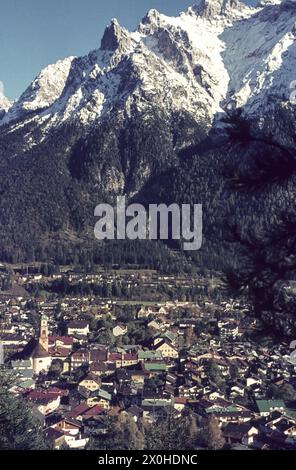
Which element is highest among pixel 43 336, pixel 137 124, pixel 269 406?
pixel 137 124

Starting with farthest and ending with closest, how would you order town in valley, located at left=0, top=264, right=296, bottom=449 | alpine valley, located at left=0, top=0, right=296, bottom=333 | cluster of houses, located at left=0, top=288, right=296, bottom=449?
alpine valley, located at left=0, top=0, right=296, bottom=333 → cluster of houses, located at left=0, top=288, right=296, bottom=449 → town in valley, located at left=0, top=264, right=296, bottom=449

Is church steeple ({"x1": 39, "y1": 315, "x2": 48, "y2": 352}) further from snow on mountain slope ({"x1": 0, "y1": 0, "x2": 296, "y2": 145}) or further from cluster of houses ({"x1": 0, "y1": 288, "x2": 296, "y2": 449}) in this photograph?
snow on mountain slope ({"x1": 0, "y1": 0, "x2": 296, "y2": 145})

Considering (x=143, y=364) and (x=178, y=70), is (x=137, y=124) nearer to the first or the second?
(x=178, y=70)

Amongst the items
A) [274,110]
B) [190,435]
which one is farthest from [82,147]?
[190,435]

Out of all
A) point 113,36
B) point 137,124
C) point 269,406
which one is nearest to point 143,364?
point 269,406

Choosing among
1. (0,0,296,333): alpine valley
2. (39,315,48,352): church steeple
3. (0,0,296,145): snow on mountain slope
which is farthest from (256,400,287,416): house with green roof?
(0,0,296,145): snow on mountain slope

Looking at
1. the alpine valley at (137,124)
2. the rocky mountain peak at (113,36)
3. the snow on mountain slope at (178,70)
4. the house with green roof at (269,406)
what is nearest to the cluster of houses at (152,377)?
the house with green roof at (269,406)
